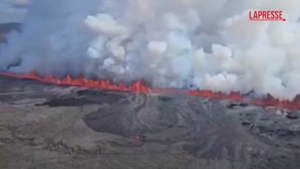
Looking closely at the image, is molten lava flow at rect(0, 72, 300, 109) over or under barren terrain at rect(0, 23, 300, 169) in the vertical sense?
over

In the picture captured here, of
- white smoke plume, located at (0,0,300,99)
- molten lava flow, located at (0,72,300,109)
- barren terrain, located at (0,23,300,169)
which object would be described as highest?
white smoke plume, located at (0,0,300,99)

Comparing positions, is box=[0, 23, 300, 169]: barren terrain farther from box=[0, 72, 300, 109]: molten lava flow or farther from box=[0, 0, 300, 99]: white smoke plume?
box=[0, 0, 300, 99]: white smoke plume

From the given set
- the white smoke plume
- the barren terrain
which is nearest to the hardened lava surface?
the barren terrain

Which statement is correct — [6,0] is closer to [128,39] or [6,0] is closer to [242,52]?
[128,39]
